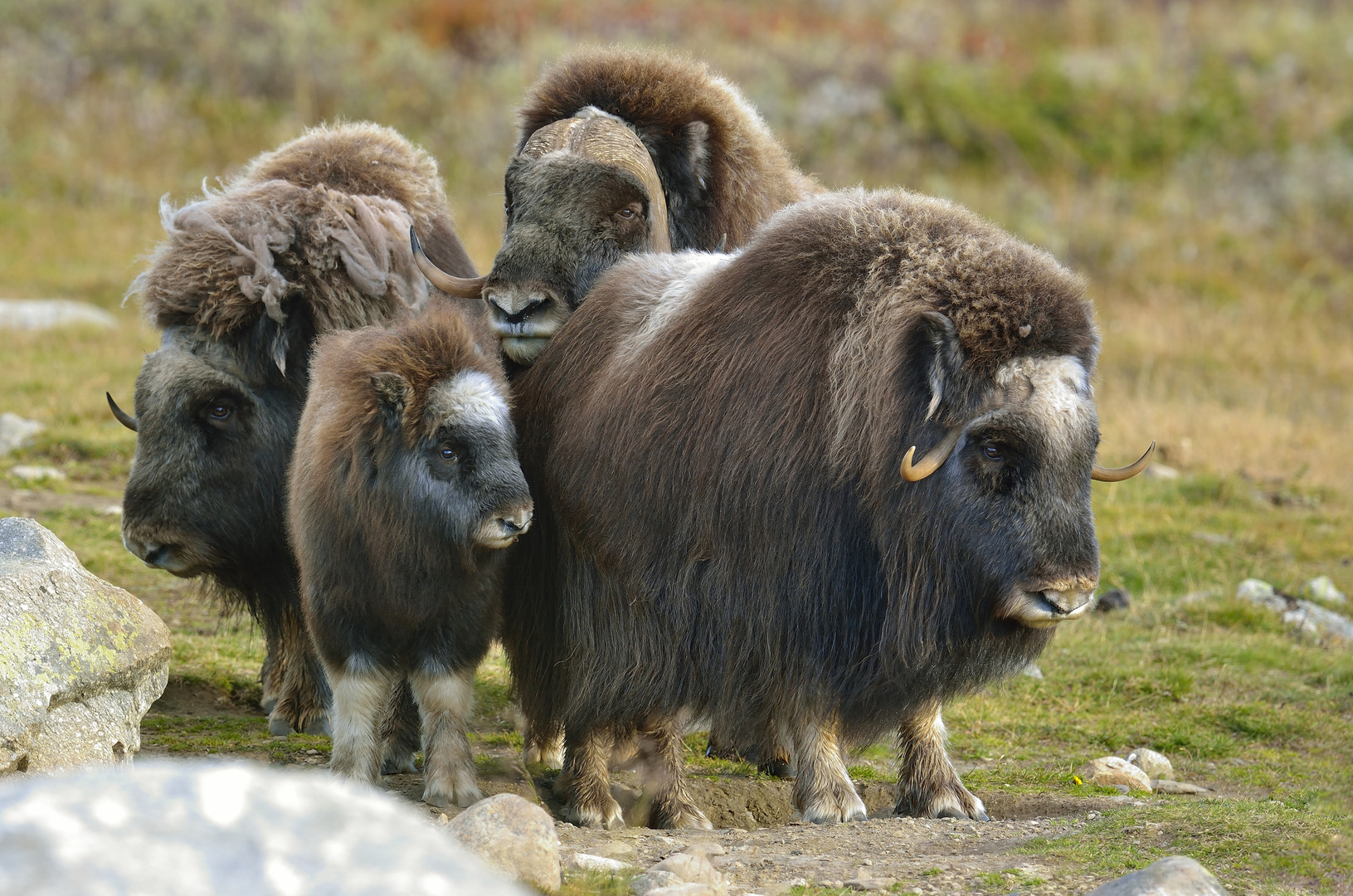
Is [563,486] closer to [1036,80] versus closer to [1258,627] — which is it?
[1258,627]

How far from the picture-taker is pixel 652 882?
240cm

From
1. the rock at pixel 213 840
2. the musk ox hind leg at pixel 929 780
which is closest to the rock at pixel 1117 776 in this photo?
the musk ox hind leg at pixel 929 780

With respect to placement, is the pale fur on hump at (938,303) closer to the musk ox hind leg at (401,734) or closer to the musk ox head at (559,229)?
the musk ox head at (559,229)

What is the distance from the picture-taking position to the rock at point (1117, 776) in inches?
144

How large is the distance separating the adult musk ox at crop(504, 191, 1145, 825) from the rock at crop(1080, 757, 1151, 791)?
0.50 m

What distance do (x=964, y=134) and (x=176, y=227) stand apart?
987cm

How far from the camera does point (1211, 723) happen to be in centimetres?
427

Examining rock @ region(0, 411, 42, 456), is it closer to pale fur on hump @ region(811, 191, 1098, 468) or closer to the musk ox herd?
the musk ox herd

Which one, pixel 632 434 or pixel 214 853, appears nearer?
pixel 214 853

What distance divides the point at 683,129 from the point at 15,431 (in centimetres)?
394

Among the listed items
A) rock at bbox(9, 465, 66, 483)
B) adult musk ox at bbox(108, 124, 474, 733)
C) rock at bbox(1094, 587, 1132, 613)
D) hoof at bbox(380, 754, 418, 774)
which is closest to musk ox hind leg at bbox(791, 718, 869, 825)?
hoof at bbox(380, 754, 418, 774)

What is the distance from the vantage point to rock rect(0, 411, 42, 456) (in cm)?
615

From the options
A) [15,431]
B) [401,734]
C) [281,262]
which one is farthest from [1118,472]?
[15,431]

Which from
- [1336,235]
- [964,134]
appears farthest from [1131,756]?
[964,134]
